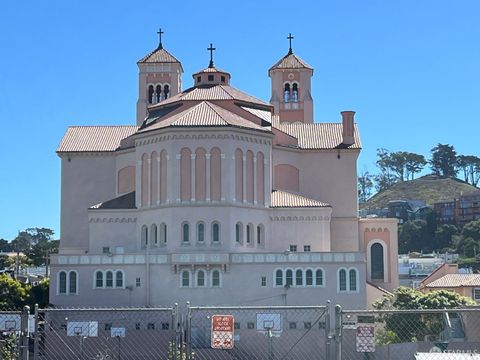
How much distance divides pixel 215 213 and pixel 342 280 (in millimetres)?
10347

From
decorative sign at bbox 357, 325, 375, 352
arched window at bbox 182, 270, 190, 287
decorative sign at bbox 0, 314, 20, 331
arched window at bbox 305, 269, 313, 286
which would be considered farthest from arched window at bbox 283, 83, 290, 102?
decorative sign at bbox 357, 325, 375, 352

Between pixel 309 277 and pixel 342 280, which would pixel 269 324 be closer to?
pixel 309 277

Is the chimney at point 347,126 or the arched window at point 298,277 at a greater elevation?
the chimney at point 347,126

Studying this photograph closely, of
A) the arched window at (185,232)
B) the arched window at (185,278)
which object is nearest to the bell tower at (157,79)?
the arched window at (185,232)

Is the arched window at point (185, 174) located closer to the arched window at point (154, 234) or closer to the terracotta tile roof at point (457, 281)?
the arched window at point (154, 234)

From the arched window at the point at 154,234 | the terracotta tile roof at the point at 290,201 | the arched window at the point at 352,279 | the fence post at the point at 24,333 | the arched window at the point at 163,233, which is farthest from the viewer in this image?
the terracotta tile roof at the point at 290,201

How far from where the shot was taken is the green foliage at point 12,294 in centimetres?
6981

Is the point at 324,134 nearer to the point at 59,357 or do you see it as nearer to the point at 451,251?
the point at 59,357

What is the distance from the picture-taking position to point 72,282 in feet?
218

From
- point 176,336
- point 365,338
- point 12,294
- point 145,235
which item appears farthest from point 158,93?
point 365,338

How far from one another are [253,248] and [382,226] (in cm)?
1378

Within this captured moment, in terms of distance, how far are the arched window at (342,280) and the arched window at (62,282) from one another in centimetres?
1897

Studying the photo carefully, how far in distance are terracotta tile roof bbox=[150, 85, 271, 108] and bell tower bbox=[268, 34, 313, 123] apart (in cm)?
1915

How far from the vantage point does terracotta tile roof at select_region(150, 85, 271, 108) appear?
77750 millimetres
